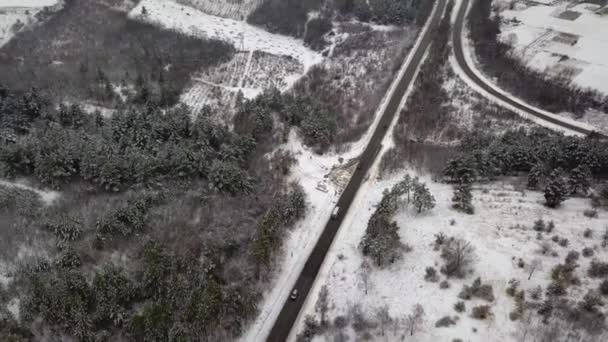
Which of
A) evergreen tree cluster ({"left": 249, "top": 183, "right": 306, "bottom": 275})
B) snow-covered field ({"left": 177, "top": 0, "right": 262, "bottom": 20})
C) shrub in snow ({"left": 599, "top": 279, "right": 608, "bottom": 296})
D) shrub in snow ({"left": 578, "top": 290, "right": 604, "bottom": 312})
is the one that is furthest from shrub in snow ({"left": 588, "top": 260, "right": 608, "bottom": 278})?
snow-covered field ({"left": 177, "top": 0, "right": 262, "bottom": 20})

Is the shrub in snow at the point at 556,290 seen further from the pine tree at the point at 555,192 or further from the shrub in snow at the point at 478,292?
the pine tree at the point at 555,192

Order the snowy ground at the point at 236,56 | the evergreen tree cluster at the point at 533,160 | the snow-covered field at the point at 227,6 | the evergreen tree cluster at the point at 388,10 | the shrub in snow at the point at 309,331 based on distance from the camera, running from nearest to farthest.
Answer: the shrub in snow at the point at 309,331 < the evergreen tree cluster at the point at 533,160 < the snowy ground at the point at 236,56 < the evergreen tree cluster at the point at 388,10 < the snow-covered field at the point at 227,6

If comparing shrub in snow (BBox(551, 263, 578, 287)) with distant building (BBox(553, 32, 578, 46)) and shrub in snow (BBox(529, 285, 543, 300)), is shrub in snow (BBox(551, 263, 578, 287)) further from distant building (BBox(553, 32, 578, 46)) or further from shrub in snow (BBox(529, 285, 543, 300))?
distant building (BBox(553, 32, 578, 46))

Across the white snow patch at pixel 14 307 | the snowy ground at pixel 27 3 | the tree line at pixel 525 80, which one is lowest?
the white snow patch at pixel 14 307

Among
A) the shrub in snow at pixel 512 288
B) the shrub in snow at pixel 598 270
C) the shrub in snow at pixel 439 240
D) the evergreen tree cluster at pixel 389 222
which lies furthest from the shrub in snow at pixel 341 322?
the shrub in snow at pixel 598 270

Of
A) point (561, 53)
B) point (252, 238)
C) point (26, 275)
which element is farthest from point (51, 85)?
point (561, 53)

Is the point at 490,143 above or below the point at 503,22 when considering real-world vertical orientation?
below

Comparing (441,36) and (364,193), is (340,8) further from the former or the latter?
(364,193)

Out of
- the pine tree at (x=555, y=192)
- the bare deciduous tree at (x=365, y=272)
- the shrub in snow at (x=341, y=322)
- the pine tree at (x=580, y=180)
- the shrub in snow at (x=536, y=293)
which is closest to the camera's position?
the shrub in snow at (x=536, y=293)
